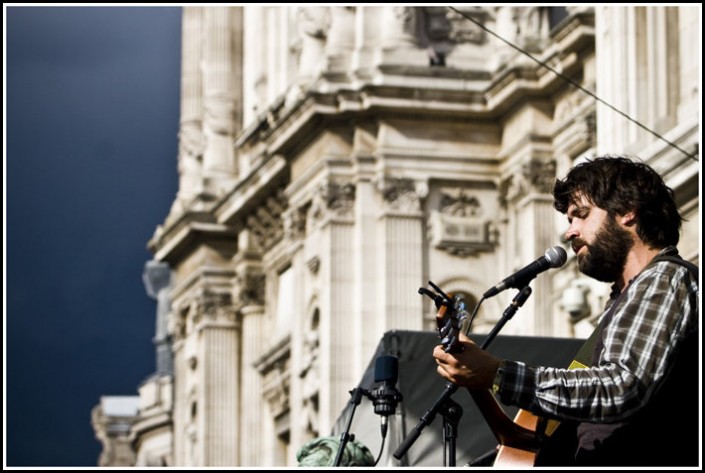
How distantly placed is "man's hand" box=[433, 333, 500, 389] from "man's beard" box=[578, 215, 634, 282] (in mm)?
572

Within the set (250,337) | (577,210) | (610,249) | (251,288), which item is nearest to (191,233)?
(251,288)

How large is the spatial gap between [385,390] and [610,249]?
4.22 metres

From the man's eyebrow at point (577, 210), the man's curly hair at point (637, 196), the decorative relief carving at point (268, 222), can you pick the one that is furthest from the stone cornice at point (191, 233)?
the man's curly hair at point (637, 196)

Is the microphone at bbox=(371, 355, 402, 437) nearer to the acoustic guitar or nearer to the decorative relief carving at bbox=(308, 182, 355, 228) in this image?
the acoustic guitar

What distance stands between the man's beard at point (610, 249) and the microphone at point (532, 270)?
357mm

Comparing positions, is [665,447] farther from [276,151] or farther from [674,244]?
[276,151]

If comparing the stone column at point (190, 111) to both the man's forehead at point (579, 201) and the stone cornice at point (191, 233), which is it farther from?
the man's forehead at point (579, 201)

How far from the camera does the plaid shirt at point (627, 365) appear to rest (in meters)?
8.48

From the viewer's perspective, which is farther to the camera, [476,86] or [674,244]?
[476,86]

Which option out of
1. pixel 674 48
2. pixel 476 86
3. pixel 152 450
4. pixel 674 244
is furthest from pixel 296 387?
pixel 674 244

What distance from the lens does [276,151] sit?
144 ft

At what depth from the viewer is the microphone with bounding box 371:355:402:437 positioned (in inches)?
510

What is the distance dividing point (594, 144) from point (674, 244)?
27906 mm

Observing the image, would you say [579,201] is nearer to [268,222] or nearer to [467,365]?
[467,365]
